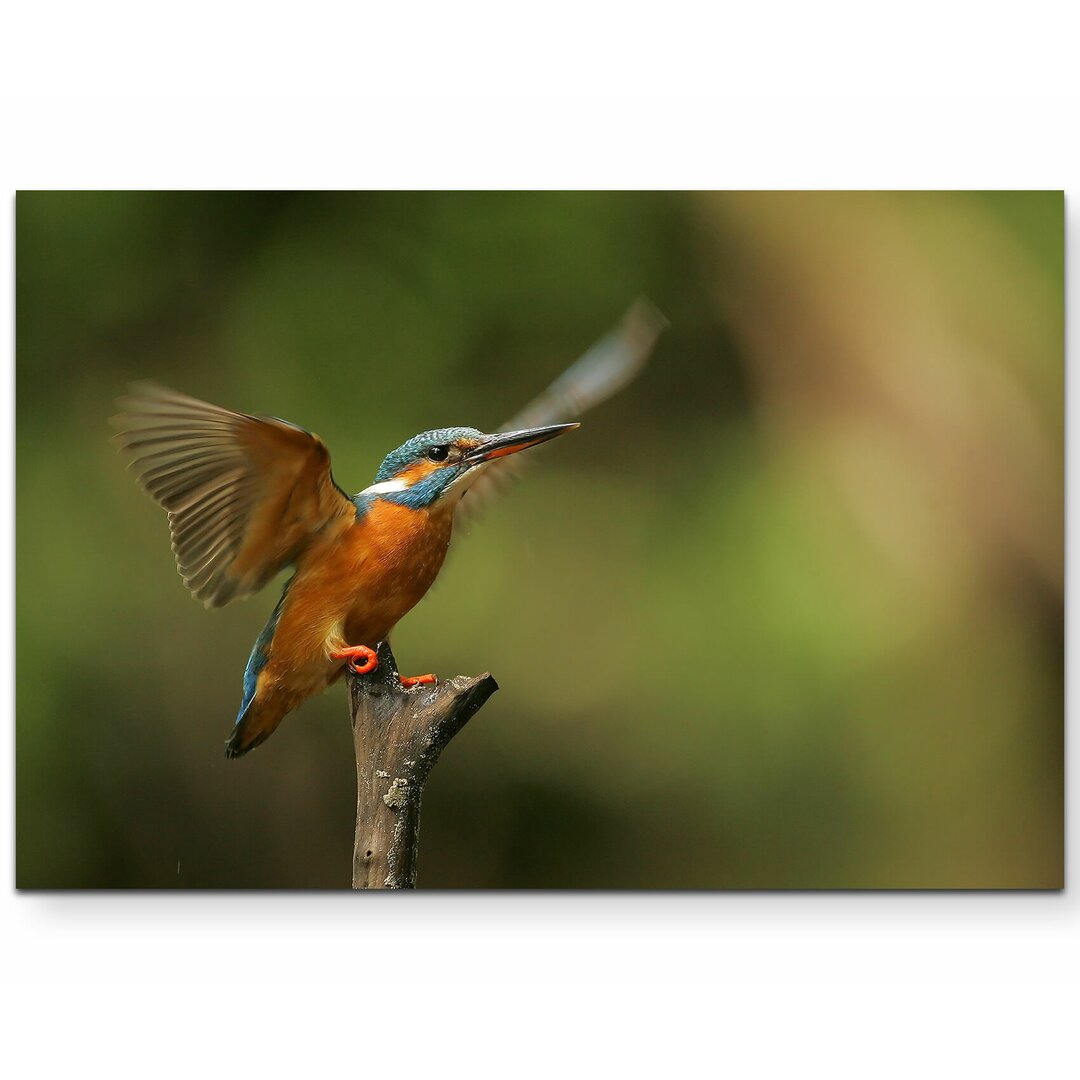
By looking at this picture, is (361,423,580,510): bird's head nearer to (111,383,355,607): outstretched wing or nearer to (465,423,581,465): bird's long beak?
(465,423,581,465): bird's long beak

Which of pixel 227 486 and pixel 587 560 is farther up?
pixel 227 486

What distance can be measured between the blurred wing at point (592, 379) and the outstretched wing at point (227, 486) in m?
0.38

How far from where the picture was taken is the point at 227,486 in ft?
10.1

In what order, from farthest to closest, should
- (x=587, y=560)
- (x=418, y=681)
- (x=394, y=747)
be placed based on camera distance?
(x=587, y=560)
(x=418, y=681)
(x=394, y=747)

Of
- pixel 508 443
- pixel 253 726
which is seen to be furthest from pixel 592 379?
pixel 253 726

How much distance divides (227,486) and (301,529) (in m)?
0.16

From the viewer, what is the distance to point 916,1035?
10.7 feet

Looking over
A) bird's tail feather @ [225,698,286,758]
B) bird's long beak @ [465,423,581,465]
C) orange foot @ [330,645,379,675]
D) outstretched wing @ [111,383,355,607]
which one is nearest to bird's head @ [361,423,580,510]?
bird's long beak @ [465,423,581,465]

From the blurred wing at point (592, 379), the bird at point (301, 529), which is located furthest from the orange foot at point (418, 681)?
the blurred wing at point (592, 379)

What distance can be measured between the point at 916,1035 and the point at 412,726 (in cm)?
119

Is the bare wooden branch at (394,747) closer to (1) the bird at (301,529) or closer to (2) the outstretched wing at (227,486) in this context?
(1) the bird at (301,529)

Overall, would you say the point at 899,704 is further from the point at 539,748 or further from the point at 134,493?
the point at 134,493

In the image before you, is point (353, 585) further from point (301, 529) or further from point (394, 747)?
point (394, 747)

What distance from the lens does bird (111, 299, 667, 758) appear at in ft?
10.1
